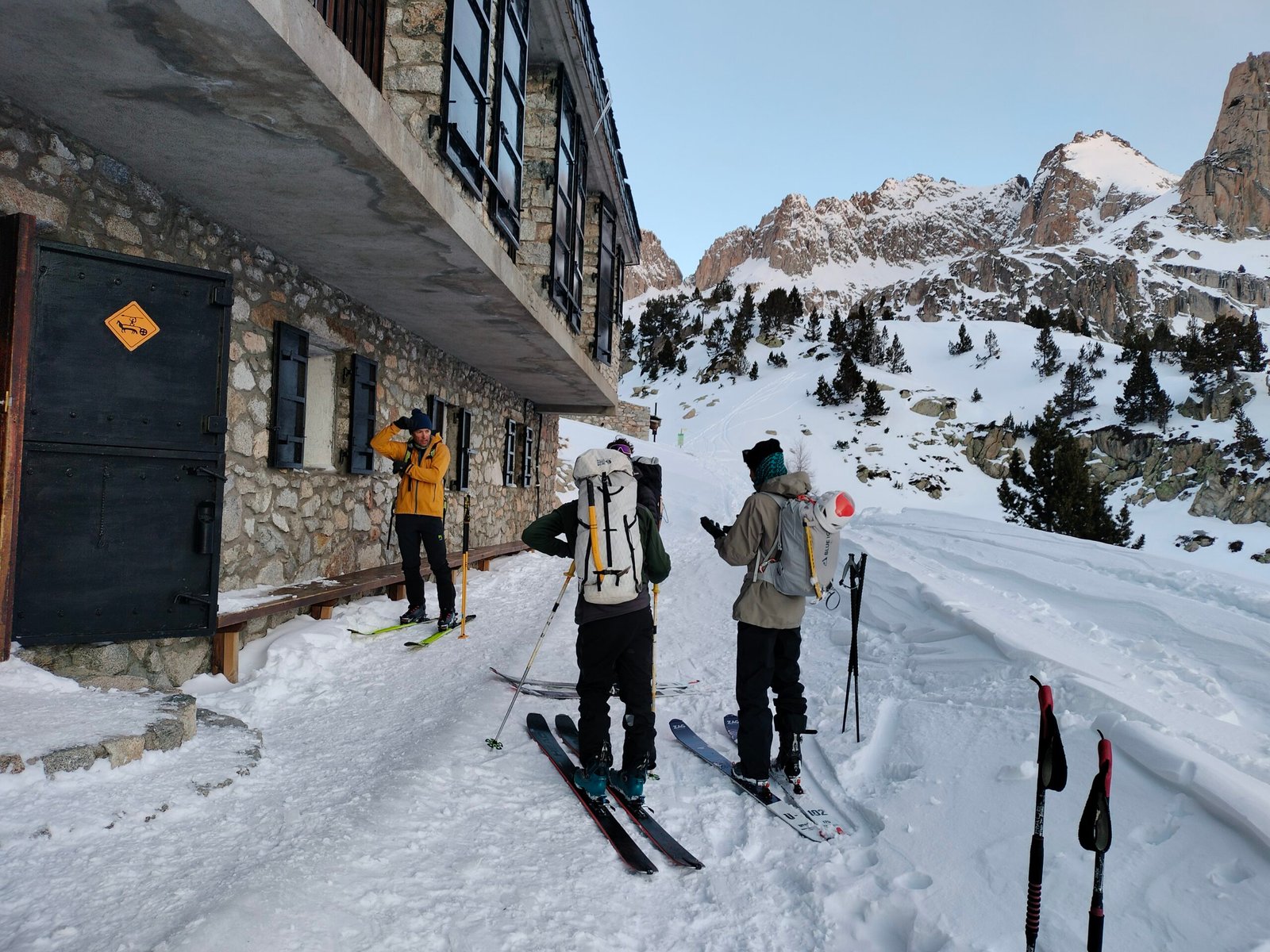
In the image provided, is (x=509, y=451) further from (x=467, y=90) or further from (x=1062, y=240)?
(x=1062, y=240)

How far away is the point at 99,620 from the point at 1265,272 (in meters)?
128

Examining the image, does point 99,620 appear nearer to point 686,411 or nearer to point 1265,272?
point 686,411

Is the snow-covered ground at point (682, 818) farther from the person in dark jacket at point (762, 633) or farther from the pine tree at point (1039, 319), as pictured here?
Result: the pine tree at point (1039, 319)

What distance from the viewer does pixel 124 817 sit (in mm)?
2889

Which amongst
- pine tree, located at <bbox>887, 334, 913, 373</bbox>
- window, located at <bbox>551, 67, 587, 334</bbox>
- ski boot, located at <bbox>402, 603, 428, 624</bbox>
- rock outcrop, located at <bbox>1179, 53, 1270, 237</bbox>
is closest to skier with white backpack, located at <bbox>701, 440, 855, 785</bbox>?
ski boot, located at <bbox>402, 603, 428, 624</bbox>

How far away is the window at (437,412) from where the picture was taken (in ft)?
30.8

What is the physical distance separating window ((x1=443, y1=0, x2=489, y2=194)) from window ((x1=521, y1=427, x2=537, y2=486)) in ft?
27.1

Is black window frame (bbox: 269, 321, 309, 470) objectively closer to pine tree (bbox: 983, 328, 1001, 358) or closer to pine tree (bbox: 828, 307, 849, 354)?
pine tree (bbox: 828, 307, 849, 354)

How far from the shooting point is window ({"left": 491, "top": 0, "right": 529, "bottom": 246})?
6.71 metres

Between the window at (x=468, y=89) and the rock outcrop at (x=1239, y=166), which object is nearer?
the window at (x=468, y=89)

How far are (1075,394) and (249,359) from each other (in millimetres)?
45871

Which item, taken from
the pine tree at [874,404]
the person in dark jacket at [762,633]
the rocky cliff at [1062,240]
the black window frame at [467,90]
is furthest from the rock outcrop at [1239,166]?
the person in dark jacket at [762,633]

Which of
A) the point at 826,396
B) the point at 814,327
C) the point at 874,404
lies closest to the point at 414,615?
the point at 874,404

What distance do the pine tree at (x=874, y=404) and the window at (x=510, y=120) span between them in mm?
36903
